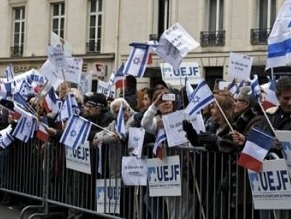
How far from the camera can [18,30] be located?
39.8m

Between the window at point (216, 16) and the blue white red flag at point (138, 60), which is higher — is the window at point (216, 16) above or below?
above

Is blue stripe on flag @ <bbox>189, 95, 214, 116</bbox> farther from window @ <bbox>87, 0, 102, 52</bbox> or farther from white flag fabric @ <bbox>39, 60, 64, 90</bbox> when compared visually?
window @ <bbox>87, 0, 102, 52</bbox>

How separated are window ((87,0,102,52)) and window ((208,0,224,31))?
6564mm

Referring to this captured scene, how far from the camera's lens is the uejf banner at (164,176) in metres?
7.07

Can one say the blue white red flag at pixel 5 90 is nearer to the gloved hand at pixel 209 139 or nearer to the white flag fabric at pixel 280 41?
the gloved hand at pixel 209 139

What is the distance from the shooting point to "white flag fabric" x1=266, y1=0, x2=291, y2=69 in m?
6.16

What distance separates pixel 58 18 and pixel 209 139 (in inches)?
1270

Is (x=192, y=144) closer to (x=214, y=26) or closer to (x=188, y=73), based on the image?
(x=188, y=73)

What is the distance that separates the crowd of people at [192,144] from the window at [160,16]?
2394 centimetres

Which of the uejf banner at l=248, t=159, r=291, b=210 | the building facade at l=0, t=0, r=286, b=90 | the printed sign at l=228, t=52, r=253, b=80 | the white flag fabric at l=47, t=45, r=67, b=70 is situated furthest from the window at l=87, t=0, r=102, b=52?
the uejf banner at l=248, t=159, r=291, b=210

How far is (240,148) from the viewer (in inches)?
242

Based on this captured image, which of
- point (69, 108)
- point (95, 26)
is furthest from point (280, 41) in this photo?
point (95, 26)


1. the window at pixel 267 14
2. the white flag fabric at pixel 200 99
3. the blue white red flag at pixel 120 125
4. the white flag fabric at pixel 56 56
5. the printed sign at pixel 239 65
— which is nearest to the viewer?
the white flag fabric at pixel 200 99

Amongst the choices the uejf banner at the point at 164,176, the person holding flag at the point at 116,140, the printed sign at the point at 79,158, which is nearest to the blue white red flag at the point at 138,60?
the person holding flag at the point at 116,140
